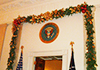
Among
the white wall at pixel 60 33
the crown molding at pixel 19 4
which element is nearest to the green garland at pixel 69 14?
the white wall at pixel 60 33

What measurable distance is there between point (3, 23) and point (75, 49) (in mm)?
4596

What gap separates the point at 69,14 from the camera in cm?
629

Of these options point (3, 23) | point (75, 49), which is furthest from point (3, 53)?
point (75, 49)

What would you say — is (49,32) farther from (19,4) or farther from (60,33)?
(19,4)

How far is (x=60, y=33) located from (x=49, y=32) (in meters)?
0.55

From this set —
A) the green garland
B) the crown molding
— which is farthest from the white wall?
the green garland

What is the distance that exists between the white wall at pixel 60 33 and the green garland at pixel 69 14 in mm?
257

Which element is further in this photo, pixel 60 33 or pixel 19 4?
pixel 19 4

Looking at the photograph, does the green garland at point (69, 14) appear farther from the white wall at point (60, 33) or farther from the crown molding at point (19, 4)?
the crown molding at point (19, 4)

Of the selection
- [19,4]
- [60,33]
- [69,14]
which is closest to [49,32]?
[60,33]

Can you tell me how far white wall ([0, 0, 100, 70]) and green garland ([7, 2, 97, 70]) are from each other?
257mm

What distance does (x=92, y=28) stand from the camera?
18.6 ft

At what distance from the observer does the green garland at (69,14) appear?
521 centimetres

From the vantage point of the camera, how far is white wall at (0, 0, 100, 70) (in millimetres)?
5773
